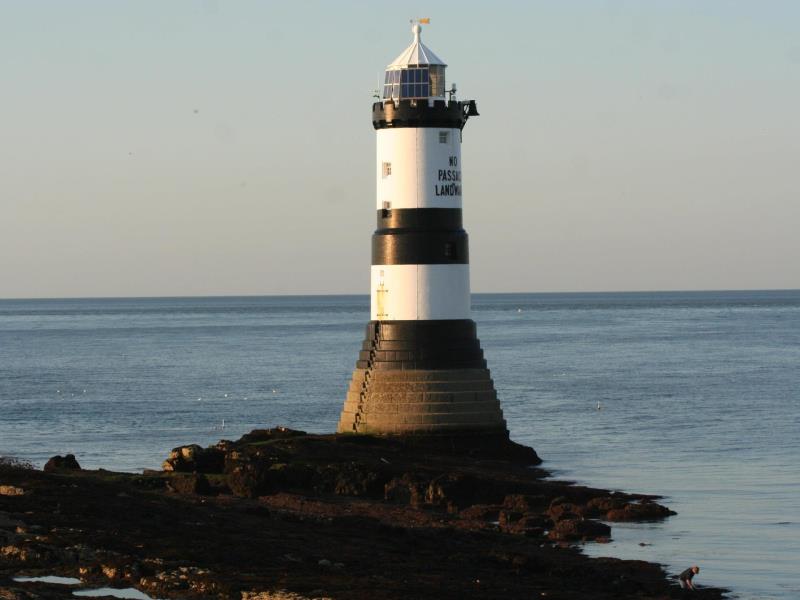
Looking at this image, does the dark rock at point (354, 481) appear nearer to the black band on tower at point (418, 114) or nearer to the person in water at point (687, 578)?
the black band on tower at point (418, 114)

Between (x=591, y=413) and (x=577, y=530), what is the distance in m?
27.6

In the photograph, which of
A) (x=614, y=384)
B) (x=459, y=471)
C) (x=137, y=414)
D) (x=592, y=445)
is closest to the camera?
(x=459, y=471)

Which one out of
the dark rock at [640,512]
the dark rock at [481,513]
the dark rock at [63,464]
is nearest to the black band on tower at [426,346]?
the dark rock at [481,513]

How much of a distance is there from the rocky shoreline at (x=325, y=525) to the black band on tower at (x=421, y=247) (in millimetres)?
4275

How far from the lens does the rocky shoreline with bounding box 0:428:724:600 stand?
2216 centimetres

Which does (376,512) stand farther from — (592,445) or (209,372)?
(209,372)

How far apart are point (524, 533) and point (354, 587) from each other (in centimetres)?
779

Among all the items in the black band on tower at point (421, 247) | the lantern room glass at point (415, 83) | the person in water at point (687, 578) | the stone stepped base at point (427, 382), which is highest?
the lantern room glass at point (415, 83)

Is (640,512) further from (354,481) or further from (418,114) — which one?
(418,114)

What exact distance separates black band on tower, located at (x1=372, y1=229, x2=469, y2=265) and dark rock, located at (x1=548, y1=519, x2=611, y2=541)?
383 inches

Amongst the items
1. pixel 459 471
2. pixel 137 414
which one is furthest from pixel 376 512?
pixel 137 414

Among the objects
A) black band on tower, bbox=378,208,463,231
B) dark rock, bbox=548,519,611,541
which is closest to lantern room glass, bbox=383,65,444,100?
black band on tower, bbox=378,208,463,231

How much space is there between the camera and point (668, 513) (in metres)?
32.4

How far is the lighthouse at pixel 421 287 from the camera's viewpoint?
123 ft
